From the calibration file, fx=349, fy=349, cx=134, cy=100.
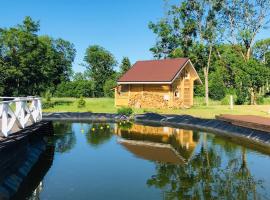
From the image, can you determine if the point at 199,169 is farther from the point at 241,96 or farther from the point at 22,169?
the point at 241,96

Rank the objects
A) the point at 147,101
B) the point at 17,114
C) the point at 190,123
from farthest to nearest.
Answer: the point at 147,101
the point at 190,123
the point at 17,114

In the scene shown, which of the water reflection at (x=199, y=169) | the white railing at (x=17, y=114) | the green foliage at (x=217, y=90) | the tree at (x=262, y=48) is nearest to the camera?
the water reflection at (x=199, y=169)

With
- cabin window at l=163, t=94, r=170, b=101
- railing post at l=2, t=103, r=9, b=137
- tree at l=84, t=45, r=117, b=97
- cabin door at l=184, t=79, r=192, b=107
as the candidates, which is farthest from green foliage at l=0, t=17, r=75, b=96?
tree at l=84, t=45, r=117, b=97

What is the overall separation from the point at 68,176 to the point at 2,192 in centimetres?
336

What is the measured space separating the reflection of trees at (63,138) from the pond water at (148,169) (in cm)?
5

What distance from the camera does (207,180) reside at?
1036 cm

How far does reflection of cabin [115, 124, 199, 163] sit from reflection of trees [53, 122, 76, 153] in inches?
107

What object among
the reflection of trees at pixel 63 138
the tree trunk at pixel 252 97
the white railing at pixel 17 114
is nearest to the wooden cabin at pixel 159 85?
the tree trunk at pixel 252 97

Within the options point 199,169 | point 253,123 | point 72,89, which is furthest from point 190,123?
point 72,89

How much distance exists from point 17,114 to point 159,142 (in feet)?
27.6

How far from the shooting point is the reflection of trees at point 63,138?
16.5m

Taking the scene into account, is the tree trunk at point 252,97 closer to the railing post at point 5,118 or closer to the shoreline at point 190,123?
the shoreline at point 190,123

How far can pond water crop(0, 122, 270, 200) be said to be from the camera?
9.24 metres

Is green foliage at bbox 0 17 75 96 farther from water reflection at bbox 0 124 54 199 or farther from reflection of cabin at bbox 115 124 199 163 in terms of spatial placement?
water reflection at bbox 0 124 54 199
